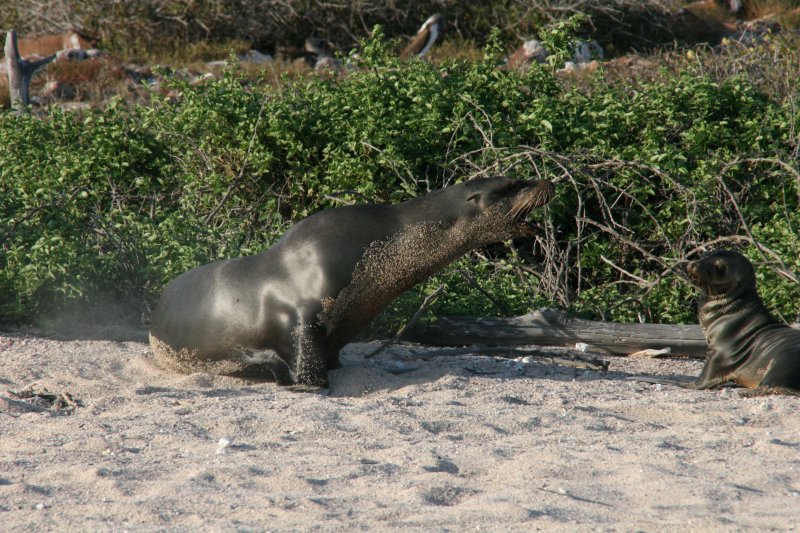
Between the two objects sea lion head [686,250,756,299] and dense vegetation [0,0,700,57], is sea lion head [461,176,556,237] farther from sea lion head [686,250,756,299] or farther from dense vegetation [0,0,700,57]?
dense vegetation [0,0,700,57]

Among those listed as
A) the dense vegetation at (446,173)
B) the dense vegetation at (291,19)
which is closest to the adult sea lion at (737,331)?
the dense vegetation at (446,173)

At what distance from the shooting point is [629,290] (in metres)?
7.72

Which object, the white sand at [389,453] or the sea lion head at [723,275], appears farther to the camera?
the sea lion head at [723,275]

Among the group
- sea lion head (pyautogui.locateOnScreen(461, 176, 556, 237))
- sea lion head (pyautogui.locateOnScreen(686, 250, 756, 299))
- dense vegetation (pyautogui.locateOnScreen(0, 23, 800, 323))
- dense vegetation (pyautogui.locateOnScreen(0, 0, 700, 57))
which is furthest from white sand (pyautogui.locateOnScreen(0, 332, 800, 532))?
dense vegetation (pyautogui.locateOnScreen(0, 0, 700, 57))

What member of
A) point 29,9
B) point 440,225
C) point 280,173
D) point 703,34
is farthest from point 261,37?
point 440,225

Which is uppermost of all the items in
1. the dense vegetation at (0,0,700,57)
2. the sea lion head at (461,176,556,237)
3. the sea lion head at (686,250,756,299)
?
the dense vegetation at (0,0,700,57)

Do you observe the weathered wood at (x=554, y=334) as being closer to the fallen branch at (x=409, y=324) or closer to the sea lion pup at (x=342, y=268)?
the fallen branch at (x=409, y=324)

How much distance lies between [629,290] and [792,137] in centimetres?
172

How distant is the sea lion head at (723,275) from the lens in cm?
570

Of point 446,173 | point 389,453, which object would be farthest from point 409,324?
point 446,173

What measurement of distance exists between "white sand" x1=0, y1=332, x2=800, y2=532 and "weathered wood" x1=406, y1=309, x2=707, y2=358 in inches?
30.8

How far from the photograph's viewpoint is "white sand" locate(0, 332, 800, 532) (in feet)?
9.94

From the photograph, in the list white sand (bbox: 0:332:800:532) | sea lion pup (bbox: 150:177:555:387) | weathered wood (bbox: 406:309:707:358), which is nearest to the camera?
white sand (bbox: 0:332:800:532)

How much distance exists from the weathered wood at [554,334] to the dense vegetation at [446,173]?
26 centimetres
